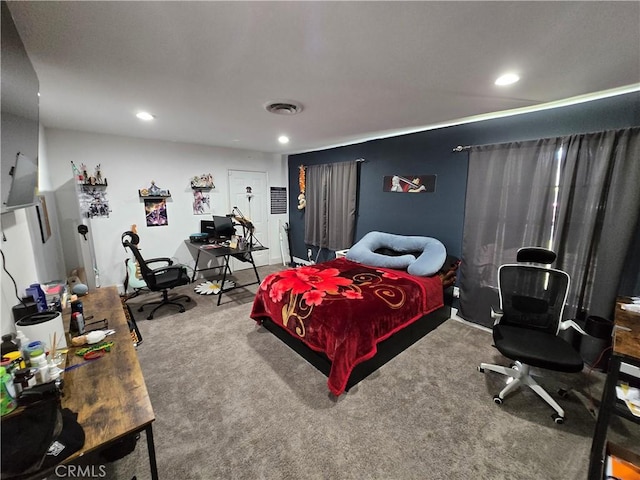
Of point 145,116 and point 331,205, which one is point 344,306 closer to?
point 331,205

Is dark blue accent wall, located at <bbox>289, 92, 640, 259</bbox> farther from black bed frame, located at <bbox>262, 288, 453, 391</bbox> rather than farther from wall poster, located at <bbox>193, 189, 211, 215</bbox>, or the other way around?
wall poster, located at <bbox>193, 189, 211, 215</bbox>

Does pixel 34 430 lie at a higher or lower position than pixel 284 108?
lower

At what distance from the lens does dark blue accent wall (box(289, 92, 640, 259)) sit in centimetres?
230

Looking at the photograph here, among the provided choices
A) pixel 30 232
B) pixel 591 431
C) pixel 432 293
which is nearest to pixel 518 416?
pixel 591 431

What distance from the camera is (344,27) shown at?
1.29 meters

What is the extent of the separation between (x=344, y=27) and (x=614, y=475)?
8.56 ft

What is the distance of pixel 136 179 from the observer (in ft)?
13.2

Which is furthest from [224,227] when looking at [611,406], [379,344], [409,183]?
[611,406]

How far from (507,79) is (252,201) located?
14.7 feet

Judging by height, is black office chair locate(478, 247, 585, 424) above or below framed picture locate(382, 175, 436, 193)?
below

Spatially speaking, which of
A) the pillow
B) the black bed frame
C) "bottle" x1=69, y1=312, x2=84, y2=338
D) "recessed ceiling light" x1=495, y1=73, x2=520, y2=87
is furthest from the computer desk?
"recessed ceiling light" x1=495, y1=73, x2=520, y2=87

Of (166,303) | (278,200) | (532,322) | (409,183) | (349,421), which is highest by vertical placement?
(409,183)

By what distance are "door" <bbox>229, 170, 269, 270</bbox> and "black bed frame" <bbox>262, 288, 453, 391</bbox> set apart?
256 centimetres

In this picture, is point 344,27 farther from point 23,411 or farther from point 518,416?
point 518,416
